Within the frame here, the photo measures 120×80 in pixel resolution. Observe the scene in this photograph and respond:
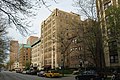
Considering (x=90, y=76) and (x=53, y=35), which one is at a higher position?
(x=53, y=35)

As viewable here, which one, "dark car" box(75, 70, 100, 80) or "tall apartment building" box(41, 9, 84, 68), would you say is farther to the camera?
"tall apartment building" box(41, 9, 84, 68)

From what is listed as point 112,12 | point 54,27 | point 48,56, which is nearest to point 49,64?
point 48,56

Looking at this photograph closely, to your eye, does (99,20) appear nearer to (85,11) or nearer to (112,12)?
(85,11)

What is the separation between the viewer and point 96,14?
37781 mm

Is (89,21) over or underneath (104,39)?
over

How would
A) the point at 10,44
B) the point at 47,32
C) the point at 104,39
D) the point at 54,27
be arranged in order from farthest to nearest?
the point at 47,32 < the point at 54,27 < the point at 104,39 < the point at 10,44

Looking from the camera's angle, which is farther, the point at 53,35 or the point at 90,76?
the point at 53,35

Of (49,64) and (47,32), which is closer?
(49,64)

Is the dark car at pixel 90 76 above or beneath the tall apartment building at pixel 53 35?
beneath

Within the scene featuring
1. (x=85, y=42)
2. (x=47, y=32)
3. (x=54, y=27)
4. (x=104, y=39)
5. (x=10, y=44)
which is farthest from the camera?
(x=47, y=32)

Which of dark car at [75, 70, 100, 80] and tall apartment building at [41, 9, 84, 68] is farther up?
tall apartment building at [41, 9, 84, 68]

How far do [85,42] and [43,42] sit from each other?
226 ft

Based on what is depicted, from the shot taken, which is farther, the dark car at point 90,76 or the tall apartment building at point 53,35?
the tall apartment building at point 53,35

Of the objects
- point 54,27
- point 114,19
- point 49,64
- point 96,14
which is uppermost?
point 54,27
